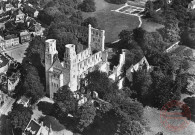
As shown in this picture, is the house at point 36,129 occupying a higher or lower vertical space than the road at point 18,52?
higher

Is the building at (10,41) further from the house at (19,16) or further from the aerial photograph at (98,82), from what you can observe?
the house at (19,16)

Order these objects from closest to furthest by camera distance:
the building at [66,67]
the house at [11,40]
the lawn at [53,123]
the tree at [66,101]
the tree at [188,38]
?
the lawn at [53,123], the tree at [66,101], the building at [66,67], the house at [11,40], the tree at [188,38]

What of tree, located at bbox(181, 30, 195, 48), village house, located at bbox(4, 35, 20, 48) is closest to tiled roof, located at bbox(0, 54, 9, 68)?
village house, located at bbox(4, 35, 20, 48)

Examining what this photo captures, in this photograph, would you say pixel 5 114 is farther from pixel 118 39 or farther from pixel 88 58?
pixel 118 39

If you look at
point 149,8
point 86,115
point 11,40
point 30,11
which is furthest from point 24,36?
point 86,115

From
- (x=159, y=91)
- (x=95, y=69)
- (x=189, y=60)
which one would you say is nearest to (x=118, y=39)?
(x=189, y=60)

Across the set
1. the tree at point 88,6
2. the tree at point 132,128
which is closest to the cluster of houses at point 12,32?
the tree at point 88,6

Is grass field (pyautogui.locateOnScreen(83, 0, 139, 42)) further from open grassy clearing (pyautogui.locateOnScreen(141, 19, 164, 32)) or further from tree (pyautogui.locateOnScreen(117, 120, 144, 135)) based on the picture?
tree (pyautogui.locateOnScreen(117, 120, 144, 135))
